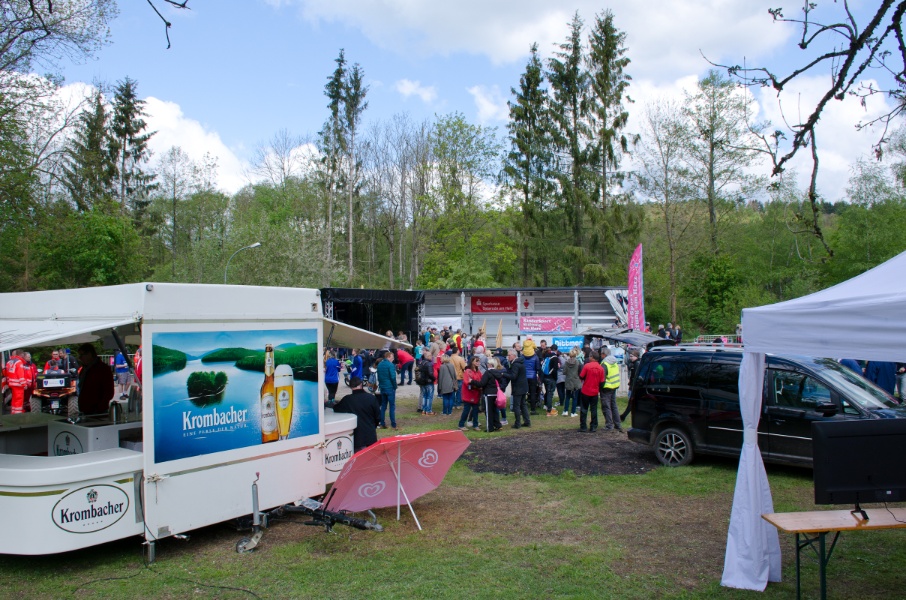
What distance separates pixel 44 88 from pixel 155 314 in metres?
21.0

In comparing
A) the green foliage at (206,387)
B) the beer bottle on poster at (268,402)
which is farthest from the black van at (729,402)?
the green foliage at (206,387)

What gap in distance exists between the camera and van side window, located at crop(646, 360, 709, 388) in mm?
9344

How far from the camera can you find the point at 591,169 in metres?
40.6

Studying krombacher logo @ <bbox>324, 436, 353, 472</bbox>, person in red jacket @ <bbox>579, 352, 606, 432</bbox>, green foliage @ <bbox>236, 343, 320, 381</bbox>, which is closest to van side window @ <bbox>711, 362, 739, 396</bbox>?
person in red jacket @ <bbox>579, 352, 606, 432</bbox>

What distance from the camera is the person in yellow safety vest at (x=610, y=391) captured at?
12188mm

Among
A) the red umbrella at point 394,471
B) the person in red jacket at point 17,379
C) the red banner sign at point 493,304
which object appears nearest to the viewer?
the red umbrella at point 394,471

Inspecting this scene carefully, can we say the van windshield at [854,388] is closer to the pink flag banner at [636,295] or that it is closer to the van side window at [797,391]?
the van side window at [797,391]

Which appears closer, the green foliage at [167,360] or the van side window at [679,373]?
the green foliage at [167,360]

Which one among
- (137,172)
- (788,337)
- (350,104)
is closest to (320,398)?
(788,337)

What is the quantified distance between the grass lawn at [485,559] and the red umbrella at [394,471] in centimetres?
34

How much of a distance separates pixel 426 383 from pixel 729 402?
8.03 metres

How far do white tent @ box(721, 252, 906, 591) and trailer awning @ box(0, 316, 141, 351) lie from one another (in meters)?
5.45

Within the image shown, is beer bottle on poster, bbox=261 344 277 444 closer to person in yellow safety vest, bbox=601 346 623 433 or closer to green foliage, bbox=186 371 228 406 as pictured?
green foliage, bbox=186 371 228 406

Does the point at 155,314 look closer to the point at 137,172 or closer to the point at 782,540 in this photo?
the point at 782,540
